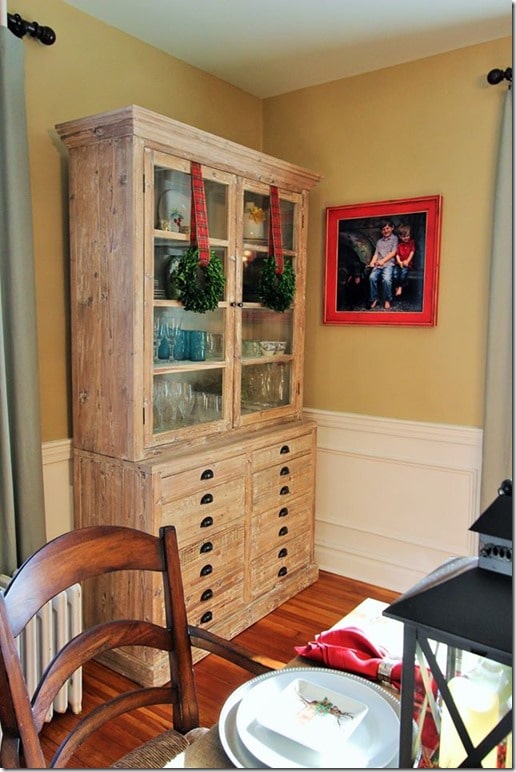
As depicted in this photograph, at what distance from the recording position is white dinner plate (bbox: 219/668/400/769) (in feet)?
2.89

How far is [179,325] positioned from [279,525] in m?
1.13

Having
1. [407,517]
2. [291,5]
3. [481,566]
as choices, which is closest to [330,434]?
[407,517]

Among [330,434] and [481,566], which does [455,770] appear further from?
[330,434]

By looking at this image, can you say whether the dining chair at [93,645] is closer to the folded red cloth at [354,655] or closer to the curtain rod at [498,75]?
the folded red cloth at [354,655]

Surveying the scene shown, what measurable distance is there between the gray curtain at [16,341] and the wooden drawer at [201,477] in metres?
0.48

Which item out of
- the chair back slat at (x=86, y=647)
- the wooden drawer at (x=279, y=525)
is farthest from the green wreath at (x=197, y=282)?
the chair back slat at (x=86, y=647)

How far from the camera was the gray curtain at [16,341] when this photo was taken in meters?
2.08

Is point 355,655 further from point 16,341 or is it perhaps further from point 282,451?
point 282,451

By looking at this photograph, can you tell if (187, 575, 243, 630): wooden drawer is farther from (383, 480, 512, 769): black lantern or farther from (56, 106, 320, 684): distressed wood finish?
(383, 480, 512, 769): black lantern

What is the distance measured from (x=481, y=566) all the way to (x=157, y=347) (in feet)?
5.76

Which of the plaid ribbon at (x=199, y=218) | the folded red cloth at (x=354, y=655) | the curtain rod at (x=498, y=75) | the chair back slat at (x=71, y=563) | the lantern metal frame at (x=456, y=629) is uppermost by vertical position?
the curtain rod at (x=498, y=75)

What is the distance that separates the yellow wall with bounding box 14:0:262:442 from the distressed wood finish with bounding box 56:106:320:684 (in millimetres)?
98

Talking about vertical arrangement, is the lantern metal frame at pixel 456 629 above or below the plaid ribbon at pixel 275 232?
below

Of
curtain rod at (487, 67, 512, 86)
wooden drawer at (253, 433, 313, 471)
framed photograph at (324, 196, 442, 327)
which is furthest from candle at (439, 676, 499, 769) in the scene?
curtain rod at (487, 67, 512, 86)
